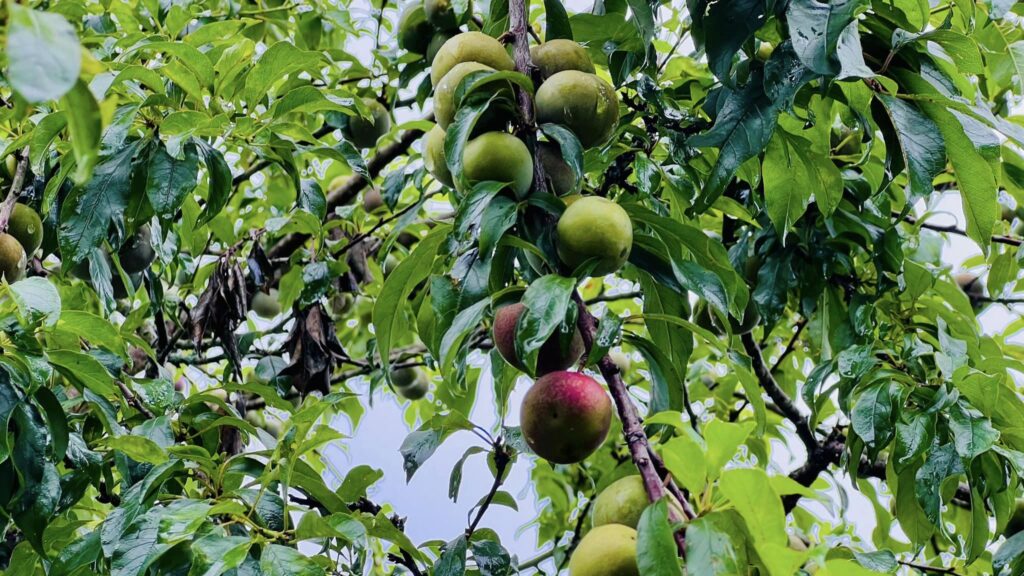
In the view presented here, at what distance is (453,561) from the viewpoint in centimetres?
151

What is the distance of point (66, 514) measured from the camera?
1857 mm

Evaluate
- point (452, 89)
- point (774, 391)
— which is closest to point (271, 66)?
point (452, 89)

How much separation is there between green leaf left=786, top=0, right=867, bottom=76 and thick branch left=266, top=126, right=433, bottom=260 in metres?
1.86

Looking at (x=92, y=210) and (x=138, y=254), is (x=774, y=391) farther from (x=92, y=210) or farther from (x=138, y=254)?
(x=92, y=210)

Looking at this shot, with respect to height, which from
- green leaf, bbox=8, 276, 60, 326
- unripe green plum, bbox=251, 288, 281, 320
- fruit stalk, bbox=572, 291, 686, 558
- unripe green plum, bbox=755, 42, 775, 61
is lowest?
unripe green plum, bbox=251, 288, 281, 320

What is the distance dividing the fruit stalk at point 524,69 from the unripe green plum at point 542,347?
0.19 meters

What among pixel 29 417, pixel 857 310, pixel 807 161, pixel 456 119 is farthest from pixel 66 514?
pixel 857 310

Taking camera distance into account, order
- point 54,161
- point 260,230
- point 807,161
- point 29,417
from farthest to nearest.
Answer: point 260,230
point 54,161
point 807,161
point 29,417

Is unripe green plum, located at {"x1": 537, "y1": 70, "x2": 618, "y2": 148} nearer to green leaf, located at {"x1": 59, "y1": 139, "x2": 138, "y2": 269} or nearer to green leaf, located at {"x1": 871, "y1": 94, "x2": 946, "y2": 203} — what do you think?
green leaf, located at {"x1": 871, "y1": 94, "x2": 946, "y2": 203}

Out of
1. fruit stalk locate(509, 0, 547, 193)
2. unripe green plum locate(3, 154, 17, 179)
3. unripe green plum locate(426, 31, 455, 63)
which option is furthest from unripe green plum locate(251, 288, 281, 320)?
fruit stalk locate(509, 0, 547, 193)

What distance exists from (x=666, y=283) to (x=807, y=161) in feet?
1.41

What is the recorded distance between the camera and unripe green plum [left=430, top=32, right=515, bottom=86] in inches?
53.4

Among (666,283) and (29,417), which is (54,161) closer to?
(29,417)

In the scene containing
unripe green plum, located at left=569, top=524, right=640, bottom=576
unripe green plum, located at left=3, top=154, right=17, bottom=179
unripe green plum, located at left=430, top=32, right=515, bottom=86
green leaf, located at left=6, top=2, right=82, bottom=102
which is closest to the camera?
green leaf, located at left=6, top=2, right=82, bottom=102
